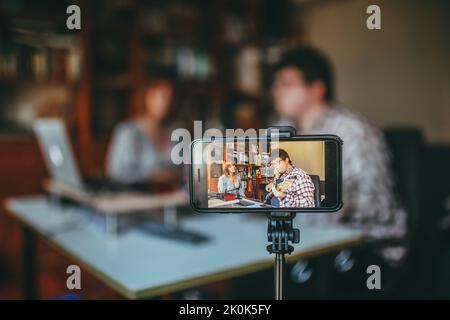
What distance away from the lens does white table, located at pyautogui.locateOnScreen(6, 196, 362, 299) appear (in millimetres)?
1174

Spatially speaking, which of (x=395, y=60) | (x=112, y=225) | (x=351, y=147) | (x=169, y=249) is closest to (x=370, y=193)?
(x=351, y=147)

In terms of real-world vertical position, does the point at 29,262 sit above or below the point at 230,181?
below

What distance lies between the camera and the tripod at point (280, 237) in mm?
667

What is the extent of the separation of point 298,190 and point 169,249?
0.85 metres

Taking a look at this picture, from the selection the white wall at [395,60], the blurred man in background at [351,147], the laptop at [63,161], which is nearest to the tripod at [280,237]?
the blurred man in background at [351,147]

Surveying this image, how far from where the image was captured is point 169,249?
1.42 meters

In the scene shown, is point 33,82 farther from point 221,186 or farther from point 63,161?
point 221,186

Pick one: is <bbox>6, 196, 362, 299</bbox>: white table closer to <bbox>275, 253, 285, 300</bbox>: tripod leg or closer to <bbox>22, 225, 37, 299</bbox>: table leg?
<bbox>22, 225, 37, 299</bbox>: table leg

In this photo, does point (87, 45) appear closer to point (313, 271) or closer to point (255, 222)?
point (255, 222)

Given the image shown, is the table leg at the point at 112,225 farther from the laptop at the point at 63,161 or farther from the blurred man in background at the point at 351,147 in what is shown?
the blurred man in background at the point at 351,147

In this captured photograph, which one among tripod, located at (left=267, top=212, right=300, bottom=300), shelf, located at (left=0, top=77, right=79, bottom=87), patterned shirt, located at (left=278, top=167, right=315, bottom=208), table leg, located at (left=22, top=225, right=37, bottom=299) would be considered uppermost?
shelf, located at (left=0, top=77, right=79, bottom=87)

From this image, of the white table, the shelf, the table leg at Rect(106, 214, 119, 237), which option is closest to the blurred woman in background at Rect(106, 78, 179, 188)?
the shelf
